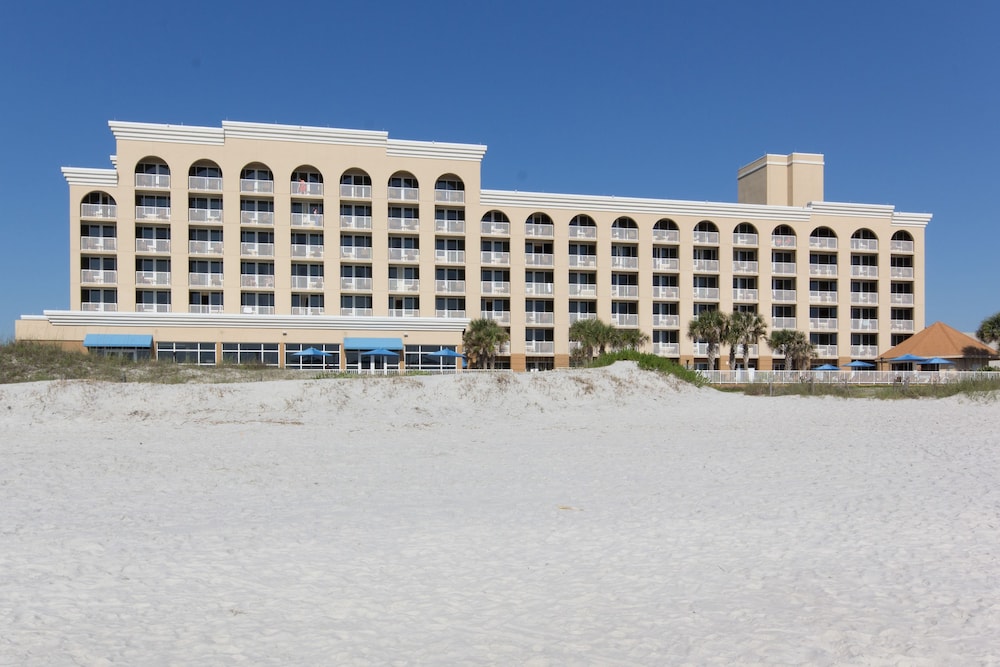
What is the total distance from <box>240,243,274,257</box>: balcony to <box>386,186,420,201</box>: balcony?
9.71 m

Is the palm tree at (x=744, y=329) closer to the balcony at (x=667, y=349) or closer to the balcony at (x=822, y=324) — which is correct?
the balcony at (x=667, y=349)

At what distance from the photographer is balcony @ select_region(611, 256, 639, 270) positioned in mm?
62000

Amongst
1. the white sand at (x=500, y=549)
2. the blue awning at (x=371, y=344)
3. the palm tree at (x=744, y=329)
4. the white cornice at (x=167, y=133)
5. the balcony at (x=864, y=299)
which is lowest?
the white sand at (x=500, y=549)

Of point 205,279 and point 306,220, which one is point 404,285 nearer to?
point 306,220

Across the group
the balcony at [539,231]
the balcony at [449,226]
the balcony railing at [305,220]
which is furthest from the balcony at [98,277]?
the balcony at [539,231]

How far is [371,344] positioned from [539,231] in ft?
61.8

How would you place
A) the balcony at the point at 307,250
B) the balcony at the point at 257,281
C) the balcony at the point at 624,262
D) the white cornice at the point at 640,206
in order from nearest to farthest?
1. the balcony at the point at 257,281
2. the balcony at the point at 307,250
3. the white cornice at the point at 640,206
4. the balcony at the point at 624,262

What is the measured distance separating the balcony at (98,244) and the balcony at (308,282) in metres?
12.5

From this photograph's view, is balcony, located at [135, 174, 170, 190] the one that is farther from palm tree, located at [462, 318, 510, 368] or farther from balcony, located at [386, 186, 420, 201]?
palm tree, located at [462, 318, 510, 368]

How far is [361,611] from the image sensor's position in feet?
21.9

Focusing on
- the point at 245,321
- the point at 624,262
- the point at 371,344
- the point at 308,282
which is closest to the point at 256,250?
the point at 308,282

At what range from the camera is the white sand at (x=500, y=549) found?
19.4ft

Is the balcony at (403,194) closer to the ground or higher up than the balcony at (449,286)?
higher up

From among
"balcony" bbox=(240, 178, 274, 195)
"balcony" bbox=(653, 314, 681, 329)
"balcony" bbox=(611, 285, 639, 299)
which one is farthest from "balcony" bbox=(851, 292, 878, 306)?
"balcony" bbox=(240, 178, 274, 195)
